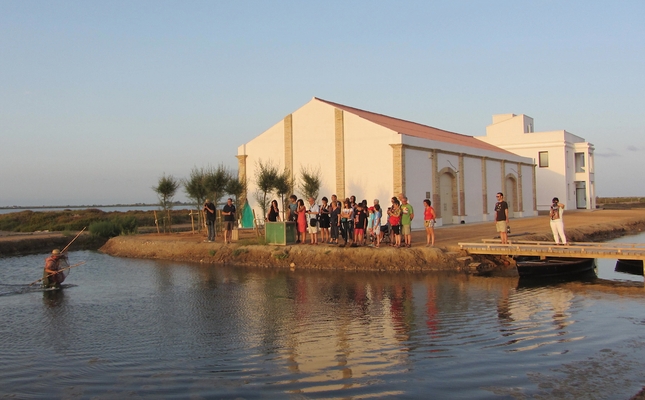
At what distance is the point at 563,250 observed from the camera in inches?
633

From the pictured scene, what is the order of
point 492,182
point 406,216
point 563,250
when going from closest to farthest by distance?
point 563,250, point 406,216, point 492,182

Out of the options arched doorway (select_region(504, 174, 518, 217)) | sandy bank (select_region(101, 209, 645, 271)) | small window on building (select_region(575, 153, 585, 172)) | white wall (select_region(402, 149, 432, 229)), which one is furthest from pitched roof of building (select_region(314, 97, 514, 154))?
small window on building (select_region(575, 153, 585, 172))

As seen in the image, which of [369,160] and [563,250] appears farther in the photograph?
[369,160]

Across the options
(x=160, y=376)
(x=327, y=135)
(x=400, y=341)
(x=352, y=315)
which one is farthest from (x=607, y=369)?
(x=327, y=135)

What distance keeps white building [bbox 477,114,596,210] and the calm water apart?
114 ft

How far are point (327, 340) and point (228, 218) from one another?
13.3 metres

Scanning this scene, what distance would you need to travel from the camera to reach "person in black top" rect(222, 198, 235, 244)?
21.0m

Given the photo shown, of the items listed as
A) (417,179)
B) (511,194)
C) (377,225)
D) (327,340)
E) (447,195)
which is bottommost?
(327,340)

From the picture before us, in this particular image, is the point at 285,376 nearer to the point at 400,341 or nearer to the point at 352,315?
the point at 400,341

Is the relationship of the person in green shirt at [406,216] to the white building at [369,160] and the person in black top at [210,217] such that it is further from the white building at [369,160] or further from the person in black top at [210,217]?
the person in black top at [210,217]

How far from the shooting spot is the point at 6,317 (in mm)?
10930

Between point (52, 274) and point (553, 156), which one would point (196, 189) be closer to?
point (52, 274)

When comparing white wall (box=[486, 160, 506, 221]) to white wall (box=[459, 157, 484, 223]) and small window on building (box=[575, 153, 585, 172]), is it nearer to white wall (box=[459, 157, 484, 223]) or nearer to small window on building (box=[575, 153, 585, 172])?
white wall (box=[459, 157, 484, 223])

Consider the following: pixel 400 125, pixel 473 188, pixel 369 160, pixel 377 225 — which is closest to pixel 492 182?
pixel 473 188
